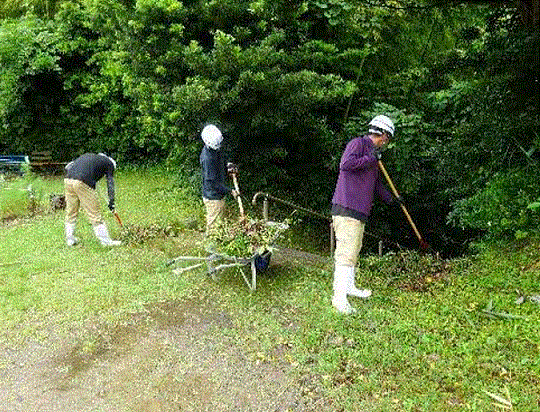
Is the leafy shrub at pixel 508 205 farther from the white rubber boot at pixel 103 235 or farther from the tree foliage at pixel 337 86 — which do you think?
the white rubber boot at pixel 103 235

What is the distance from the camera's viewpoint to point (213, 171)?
25.3 feet

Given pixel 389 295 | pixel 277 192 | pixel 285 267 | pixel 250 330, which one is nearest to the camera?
pixel 250 330

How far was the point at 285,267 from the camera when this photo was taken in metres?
7.69

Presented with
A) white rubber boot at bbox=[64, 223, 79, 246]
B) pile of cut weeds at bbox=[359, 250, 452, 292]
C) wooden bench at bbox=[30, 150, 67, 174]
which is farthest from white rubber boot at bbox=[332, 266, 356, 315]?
wooden bench at bbox=[30, 150, 67, 174]

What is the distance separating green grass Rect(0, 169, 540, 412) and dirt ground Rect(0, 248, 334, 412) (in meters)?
0.18

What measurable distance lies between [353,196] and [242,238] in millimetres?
1517

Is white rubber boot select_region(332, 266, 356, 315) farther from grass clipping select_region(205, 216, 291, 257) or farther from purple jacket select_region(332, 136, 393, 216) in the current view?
grass clipping select_region(205, 216, 291, 257)

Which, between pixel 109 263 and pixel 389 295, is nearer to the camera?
pixel 389 295

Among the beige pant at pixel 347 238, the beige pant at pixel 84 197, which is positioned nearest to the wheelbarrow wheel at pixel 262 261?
the beige pant at pixel 347 238

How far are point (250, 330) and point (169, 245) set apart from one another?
136 inches

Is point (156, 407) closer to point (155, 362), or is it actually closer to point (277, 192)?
point (155, 362)

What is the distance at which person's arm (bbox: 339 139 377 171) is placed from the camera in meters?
5.97

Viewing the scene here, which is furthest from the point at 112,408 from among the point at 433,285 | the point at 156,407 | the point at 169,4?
the point at 169,4

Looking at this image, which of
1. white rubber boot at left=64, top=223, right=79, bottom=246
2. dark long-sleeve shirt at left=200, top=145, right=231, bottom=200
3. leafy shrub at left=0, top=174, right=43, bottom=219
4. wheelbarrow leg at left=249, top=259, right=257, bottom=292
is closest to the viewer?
wheelbarrow leg at left=249, top=259, right=257, bottom=292
